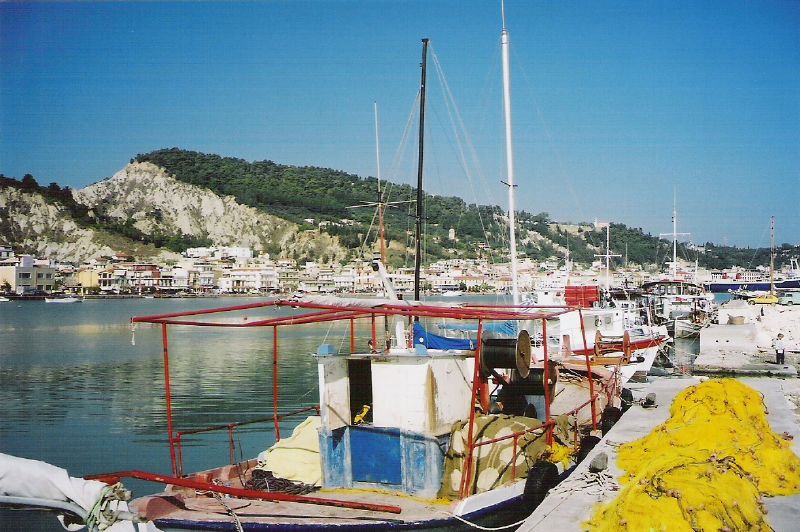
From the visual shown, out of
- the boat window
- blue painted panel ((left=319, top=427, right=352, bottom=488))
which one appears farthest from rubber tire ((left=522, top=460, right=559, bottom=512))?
the boat window

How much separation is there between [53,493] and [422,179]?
62.5 ft

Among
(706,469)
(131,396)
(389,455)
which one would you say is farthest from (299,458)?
(131,396)

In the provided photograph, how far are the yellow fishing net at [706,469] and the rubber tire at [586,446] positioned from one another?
5.89ft

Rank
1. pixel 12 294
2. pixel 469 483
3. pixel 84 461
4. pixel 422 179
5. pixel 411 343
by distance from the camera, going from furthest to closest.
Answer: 1. pixel 12 294
2. pixel 422 179
3. pixel 84 461
4. pixel 411 343
5. pixel 469 483

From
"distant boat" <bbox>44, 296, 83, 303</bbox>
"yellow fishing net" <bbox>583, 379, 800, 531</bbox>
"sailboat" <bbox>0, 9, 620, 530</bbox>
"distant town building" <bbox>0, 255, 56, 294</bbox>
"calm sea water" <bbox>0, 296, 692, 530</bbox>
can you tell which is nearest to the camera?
"yellow fishing net" <bbox>583, 379, 800, 531</bbox>

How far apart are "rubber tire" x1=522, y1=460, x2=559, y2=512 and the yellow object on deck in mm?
3372

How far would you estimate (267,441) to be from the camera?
26312 mm

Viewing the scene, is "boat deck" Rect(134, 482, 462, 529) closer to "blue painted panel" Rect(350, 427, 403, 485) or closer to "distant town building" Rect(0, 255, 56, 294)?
"blue painted panel" Rect(350, 427, 403, 485)

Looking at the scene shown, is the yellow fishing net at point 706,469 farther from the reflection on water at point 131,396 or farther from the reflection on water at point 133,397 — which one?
the reflection on water at point 131,396

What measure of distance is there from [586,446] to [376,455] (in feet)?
16.7

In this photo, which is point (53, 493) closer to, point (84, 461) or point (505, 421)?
point (505, 421)

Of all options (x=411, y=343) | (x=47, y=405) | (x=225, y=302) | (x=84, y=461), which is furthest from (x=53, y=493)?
(x=225, y=302)

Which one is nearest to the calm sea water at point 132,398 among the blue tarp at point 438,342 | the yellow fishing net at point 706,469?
the blue tarp at point 438,342

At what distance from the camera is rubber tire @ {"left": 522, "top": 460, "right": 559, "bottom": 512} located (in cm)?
1155
